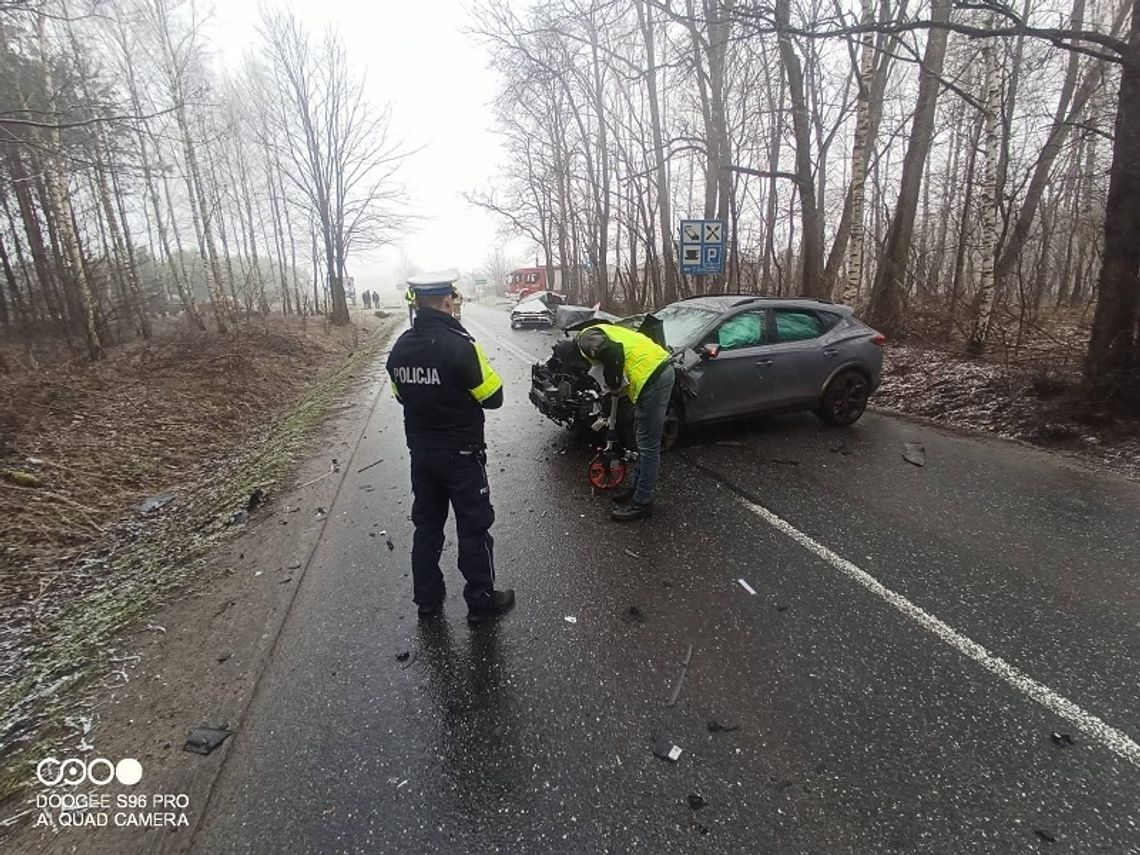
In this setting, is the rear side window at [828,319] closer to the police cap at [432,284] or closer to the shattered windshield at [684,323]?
the shattered windshield at [684,323]

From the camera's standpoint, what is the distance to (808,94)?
46.8 feet

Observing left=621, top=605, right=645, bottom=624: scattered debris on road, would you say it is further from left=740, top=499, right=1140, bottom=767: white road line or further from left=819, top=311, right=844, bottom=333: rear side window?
left=819, top=311, right=844, bottom=333: rear side window

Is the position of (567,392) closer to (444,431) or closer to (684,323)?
(684,323)

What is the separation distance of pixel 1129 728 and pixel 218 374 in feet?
40.9

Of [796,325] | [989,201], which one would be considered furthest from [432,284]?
[989,201]

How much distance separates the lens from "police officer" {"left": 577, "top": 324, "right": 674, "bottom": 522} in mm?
4129

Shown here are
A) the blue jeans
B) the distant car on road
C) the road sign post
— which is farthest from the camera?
the distant car on road

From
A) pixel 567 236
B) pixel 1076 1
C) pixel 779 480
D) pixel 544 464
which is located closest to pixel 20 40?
pixel 544 464

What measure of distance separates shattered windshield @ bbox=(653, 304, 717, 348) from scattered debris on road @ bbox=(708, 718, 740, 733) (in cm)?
441

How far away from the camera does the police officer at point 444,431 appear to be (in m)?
2.80

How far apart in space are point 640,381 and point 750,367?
8.38ft

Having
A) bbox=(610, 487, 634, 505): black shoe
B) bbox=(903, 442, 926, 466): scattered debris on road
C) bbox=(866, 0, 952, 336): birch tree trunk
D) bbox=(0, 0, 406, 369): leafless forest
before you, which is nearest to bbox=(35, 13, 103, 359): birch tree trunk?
bbox=(0, 0, 406, 369): leafless forest

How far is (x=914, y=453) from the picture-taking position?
578 centimetres

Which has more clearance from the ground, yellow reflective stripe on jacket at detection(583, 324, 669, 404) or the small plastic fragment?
yellow reflective stripe on jacket at detection(583, 324, 669, 404)
